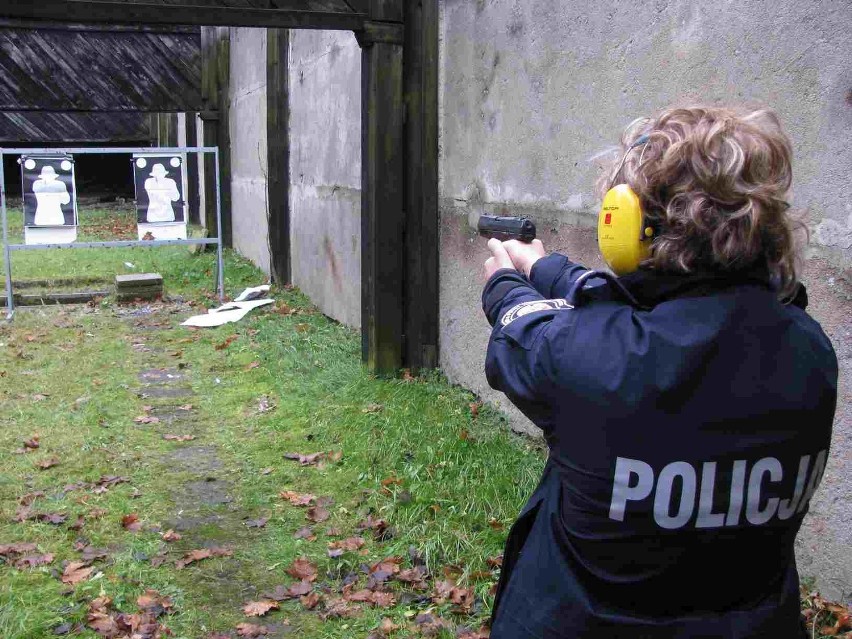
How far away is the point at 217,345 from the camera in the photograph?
8.64m

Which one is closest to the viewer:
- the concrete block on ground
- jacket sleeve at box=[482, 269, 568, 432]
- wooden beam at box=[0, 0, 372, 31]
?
jacket sleeve at box=[482, 269, 568, 432]

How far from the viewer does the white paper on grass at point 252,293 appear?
11.0 metres

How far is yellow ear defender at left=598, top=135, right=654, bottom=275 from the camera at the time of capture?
153cm

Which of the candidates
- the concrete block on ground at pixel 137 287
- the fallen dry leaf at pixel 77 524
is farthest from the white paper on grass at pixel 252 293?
the fallen dry leaf at pixel 77 524

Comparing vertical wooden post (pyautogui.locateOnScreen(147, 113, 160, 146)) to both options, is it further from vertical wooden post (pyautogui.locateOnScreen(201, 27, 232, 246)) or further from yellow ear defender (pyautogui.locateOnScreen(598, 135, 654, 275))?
yellow ear defender (pyautogui.locateOnScreen(598, 135, 654, 275))

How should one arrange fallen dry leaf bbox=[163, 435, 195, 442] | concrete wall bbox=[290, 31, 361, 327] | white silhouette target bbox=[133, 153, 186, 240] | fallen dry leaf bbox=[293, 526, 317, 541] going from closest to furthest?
fallen dry leaf bbox=[293, 526, 317, 541] < fallen dry leaf bbox=[163, 435, 195, 442] < concrete wall bbox=[290, 31, 361, 327] < white silhouette target bbox=[133, 153, 186, 240]

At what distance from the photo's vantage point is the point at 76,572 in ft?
13.4

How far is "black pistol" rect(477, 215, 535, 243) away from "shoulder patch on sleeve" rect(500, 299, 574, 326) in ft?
1.29

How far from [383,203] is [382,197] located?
0.15 feet

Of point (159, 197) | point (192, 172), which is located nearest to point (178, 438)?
point (159, 197)

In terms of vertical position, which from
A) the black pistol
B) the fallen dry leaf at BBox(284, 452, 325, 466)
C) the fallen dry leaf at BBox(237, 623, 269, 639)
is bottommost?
the fallen dry leaf at BBox(237, 623, 269, 639)

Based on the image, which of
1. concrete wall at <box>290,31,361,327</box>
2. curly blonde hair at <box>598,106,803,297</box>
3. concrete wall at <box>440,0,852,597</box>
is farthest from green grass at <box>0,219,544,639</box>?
curly blonde hair at <box>598,106,803,297</box>

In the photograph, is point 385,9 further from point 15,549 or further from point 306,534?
point 15,549

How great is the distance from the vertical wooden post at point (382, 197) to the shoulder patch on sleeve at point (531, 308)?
4946 millimetres
